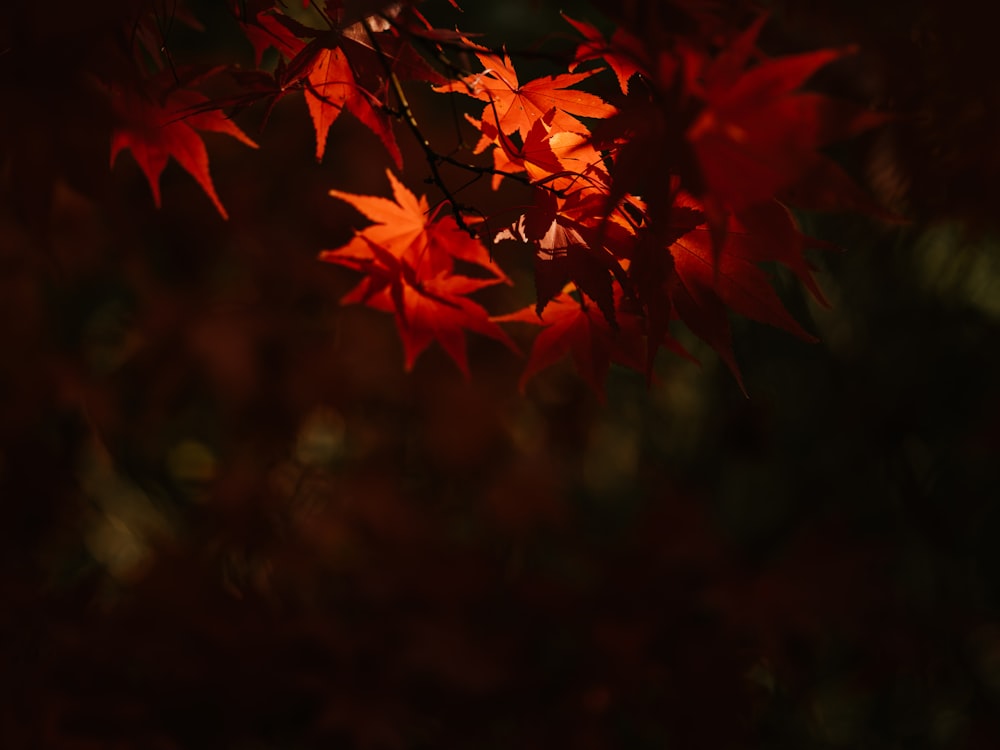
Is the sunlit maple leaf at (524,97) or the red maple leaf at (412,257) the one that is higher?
the sunlit maple leaf at (524,97)

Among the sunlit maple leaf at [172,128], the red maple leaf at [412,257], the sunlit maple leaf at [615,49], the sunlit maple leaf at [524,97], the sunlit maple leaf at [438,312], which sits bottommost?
the sunlit maple leaf at [438,312]

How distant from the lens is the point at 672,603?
1.76 meters

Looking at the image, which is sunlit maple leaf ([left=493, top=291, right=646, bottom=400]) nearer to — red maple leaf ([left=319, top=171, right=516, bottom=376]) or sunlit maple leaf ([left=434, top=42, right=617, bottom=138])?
red maple leaf ([left=319, top=171, right=516, bottom=376])

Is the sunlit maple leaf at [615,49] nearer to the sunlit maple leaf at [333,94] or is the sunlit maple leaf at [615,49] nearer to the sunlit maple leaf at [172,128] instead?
the sunlit maple leaf at [333,94]

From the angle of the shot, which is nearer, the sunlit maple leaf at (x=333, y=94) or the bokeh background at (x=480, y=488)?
the sunlit maple leaf at (x=333, y=94)

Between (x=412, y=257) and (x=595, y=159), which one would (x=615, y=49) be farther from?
(x=412, y=257)

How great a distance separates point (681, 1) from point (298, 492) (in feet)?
7.55

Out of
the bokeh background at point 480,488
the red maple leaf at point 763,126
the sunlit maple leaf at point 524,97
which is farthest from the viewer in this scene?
the bokeh background at point 480,488

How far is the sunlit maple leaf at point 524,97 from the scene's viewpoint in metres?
0.70

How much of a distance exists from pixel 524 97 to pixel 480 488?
2.18 m

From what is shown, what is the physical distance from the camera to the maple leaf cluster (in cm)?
47

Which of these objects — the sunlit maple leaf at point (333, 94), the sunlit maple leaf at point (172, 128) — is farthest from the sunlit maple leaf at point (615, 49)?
the sunlit maple leaf at point (172, 128)

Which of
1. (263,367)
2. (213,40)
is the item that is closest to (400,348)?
(263,367)

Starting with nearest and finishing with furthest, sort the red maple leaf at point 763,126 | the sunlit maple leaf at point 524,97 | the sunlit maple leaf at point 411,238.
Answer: the red maple leaf at point 763,126 < the sunlit maple leaf at point 524,97 < the sunlit maple leaf at point 411,238
